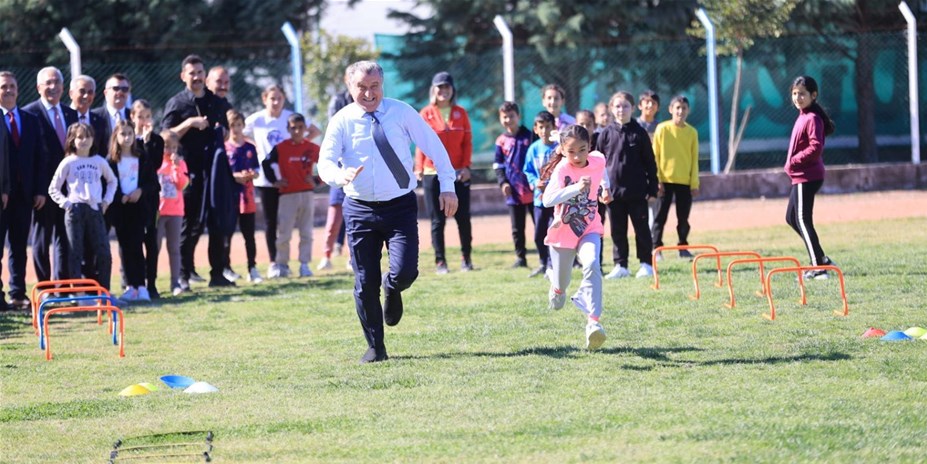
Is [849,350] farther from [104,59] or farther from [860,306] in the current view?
[104,59]

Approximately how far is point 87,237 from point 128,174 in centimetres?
74

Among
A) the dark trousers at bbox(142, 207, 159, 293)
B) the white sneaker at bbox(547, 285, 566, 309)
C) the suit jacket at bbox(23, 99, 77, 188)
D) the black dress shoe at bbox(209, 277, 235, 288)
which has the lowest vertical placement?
the black dress shoe at bbox(209, 277, 235, 288)

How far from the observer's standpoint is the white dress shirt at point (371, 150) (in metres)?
8.78

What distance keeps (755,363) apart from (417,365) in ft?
6.99

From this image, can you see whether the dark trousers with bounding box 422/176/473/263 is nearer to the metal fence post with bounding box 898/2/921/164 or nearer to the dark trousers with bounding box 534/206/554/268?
the dark trousers with bounding box 534/206/554/268

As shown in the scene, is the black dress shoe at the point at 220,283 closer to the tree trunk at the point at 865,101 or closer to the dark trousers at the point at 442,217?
the dark trousers at the point at 442,217

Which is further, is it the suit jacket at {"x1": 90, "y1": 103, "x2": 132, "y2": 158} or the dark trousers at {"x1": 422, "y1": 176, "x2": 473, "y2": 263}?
the dark trousers at {"x1": 422, "y1": 176, "x2": 473, "y2": 263}

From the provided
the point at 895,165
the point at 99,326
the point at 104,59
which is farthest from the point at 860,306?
the point at 104,59

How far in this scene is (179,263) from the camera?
45.1 feet

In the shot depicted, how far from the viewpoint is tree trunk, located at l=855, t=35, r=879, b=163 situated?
78.1ft

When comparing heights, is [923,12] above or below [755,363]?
above

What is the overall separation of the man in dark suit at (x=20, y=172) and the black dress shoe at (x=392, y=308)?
191 inches

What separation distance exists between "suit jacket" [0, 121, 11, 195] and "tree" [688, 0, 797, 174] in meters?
13.0

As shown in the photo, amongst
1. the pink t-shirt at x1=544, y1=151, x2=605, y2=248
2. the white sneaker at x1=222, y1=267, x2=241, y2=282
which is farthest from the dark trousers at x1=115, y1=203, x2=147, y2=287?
the pink t-shirt at x1=544, y1=151, x2=605, y2=248
